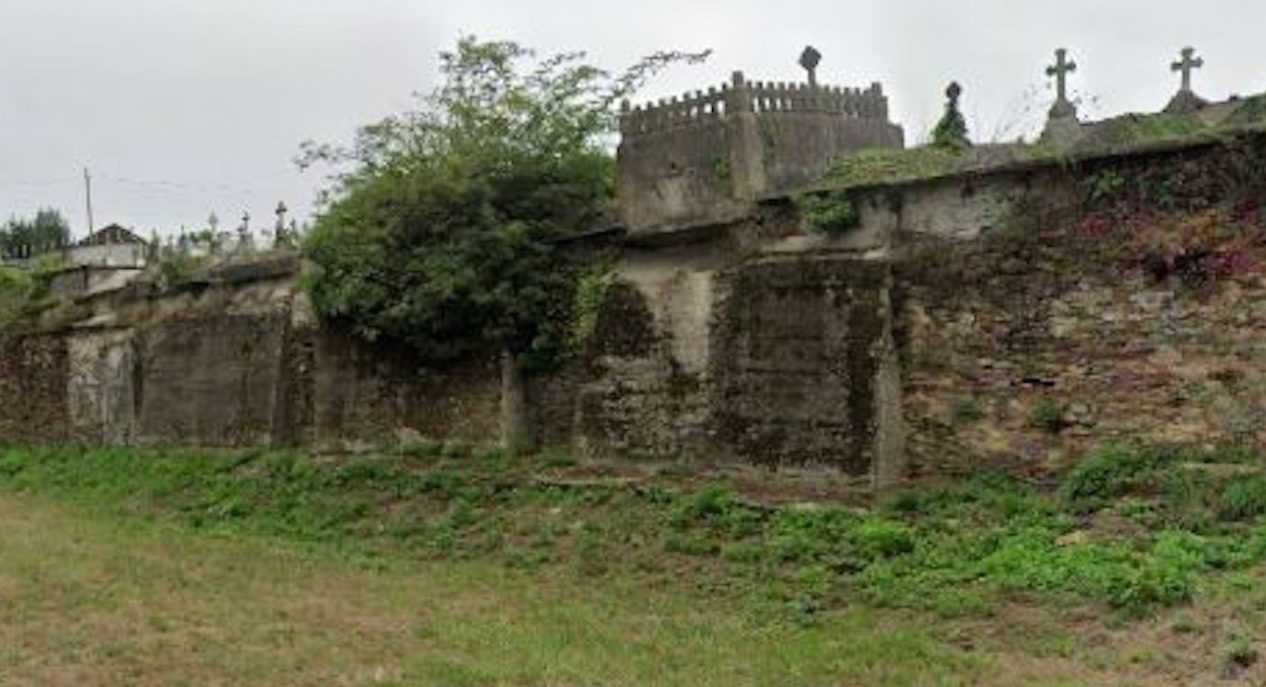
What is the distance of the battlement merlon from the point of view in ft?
44.6

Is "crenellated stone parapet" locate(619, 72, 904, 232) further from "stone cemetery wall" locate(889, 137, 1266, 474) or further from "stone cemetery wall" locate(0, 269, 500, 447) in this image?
"stone cemetery wall" locate(0, 269, 500, 447)

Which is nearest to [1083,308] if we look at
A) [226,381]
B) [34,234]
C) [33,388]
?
[226,381]

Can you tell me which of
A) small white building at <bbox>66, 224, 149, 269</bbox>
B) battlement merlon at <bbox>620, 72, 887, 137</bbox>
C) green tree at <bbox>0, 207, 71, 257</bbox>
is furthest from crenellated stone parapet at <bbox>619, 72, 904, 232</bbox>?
green tree at <bbox>0, 207, 71, 257</bbox>

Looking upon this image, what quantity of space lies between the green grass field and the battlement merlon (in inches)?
138

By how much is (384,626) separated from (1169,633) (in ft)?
16.2

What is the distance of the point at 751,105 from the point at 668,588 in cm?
514

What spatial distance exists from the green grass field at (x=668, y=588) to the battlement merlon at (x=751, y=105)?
351 cm

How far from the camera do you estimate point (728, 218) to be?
13.4 metres

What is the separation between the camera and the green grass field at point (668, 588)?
26.7 feet

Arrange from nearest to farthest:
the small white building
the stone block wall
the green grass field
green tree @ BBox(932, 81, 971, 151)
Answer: the green grass field, green tree @ BBox(932, 81, 971, 151), the stone block wall, the small white building

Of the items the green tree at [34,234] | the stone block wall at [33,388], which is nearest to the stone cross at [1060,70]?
the stone block wall at [33,388]

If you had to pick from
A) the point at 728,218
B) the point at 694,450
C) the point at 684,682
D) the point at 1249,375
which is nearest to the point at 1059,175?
the point at 1249,375

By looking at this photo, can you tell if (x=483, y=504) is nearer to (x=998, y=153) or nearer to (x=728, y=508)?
(x=728, y=508)

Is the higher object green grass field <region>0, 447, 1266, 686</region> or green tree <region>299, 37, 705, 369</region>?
green tree <region>299, 37, 705, 369</region>
